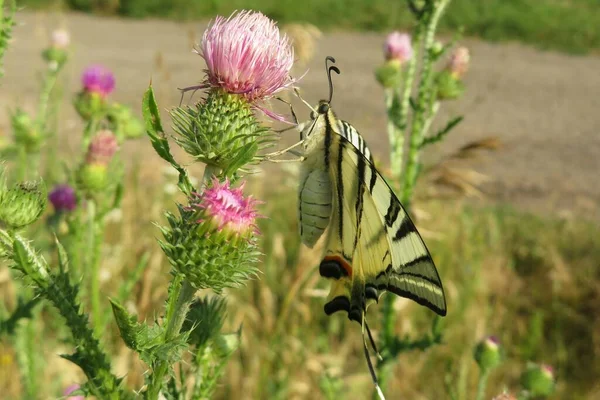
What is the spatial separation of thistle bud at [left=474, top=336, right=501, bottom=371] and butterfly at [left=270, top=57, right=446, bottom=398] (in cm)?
103

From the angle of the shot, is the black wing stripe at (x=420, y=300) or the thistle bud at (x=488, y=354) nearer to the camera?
the black wing stripe at (x=420, y=300)

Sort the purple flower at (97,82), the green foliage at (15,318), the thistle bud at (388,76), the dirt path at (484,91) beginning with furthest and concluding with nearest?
the dirt path at (484,91), the thistle bud at (388,76), the purple flower at (97,82), the green foliage at (15,318)

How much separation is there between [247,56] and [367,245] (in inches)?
32.1

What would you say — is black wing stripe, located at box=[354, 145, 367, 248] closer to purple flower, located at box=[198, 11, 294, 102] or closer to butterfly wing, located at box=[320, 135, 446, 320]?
butterfly wing, located at box=[320, 135, 446, 320]

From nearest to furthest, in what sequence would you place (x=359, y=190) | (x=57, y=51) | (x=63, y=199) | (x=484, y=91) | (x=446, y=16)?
(x=359, y=190) < (x=63, y=199) < (x=57, y=51) < (x=484, y=91) < (x=446, y=16)

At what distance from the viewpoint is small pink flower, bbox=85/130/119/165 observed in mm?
2980

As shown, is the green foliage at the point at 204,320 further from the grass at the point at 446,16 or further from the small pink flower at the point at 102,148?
the grass at the point at 446,16

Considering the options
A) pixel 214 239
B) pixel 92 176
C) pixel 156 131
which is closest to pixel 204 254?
pixel 214 239

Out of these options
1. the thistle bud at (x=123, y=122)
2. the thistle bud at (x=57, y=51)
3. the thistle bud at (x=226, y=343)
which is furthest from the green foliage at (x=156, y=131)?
the thistle bud at (x=57, y=51)

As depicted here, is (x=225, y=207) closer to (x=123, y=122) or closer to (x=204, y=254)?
(x=204, y=254)

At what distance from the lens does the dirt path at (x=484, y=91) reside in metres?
9.68

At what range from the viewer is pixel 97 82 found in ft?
11.3

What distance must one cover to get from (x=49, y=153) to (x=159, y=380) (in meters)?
4.15

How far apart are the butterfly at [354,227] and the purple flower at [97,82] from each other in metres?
1.58
